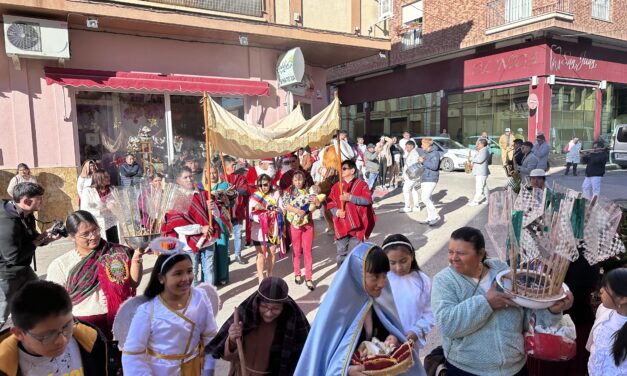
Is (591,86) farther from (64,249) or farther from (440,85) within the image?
(64,249)

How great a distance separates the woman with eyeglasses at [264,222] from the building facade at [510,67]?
53.5 ft

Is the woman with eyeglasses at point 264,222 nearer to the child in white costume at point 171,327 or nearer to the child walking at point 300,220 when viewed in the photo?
the child walking at point 300,220

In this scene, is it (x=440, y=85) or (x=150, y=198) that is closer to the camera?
(x=150, y=198)

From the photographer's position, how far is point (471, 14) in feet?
67.6

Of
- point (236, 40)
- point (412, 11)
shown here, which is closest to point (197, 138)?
point (236, 40)

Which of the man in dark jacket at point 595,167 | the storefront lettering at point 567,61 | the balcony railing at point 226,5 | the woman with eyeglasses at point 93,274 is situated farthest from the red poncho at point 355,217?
the storefront lettering at point 567,61

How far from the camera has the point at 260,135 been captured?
19.5 feet

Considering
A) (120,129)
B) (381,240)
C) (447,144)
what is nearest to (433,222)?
(381,240)

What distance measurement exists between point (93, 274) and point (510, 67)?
20.3 meters

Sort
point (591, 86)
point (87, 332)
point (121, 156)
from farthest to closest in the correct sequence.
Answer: point (591, 86) → point (121, 156) → point (87, 332)

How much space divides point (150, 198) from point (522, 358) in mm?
2833

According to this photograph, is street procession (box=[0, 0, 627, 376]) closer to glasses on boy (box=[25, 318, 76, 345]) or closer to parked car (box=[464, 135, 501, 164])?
glasses on boy (box=[25, 318, 76, 345])

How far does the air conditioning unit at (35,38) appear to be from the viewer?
27.3 feet

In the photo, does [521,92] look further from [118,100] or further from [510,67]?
[118,100]
